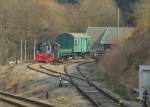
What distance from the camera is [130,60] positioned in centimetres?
3034

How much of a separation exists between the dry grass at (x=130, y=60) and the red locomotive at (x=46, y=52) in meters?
16.0

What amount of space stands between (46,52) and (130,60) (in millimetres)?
21277

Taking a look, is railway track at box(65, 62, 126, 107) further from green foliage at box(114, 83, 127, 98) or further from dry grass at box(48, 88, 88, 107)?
green foliage at box(114, 83, 127, 98)

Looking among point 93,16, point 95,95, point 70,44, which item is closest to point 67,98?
point 95,95

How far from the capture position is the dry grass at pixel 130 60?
28.0 meters

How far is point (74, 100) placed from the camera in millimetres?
19516

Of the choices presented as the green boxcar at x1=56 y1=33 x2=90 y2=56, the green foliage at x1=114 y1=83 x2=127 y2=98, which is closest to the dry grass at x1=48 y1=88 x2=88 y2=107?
the green foliage at x1=114 y1=83 x2=127 y2=98

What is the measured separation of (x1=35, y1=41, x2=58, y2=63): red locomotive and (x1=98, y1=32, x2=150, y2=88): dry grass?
16030 millimetres

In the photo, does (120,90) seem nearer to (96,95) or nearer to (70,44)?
(96,95)

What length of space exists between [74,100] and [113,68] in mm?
13503

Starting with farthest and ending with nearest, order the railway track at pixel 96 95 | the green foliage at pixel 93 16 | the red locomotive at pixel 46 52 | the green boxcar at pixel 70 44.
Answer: the green foliage at pixel 93 16 → the green boxcar at pixel 70 44 → the red locomotive at pixel 46 52 → the railway track at pixel 96 95

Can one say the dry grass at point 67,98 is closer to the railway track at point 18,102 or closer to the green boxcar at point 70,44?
the railway track at point 18,102

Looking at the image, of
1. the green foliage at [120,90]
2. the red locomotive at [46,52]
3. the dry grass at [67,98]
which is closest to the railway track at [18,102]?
the dry grass at [67,98]

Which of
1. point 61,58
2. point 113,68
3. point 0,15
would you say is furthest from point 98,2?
point 113,68
